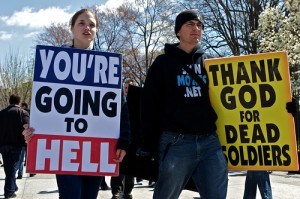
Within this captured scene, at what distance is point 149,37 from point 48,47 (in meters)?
35.4

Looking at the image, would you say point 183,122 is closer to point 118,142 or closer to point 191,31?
point 118,142

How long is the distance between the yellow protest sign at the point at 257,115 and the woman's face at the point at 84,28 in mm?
952

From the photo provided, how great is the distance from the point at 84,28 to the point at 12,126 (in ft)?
19.0

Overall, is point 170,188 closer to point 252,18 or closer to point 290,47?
point 290,47

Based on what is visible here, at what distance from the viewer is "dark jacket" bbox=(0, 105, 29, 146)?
8.41 metres

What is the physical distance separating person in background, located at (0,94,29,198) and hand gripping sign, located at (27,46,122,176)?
5.22 meters

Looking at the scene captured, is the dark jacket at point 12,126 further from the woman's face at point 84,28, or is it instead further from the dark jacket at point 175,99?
the dark jacket at point 175,99

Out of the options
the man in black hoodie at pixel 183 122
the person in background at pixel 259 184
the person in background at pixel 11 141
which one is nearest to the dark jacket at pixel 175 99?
the man in black hoodie at pixel 183 122

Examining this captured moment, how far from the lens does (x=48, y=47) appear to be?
336 centimetres

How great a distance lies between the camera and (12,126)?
8555 millimetres

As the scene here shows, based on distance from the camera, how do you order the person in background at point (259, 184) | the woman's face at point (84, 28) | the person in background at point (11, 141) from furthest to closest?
the person in background at point (11, 141)
the person in background at point (259, 184)
the woman's face at point (84, 28)

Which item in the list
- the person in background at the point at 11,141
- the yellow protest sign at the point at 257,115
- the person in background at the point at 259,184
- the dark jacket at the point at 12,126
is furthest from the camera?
the dark jacket at the point at 12,126

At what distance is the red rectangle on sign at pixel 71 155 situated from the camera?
126 inches

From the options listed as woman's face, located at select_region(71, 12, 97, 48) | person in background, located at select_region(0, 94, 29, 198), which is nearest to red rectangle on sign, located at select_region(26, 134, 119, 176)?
woman's face, located at select_region(71, 12, 97, 48)
